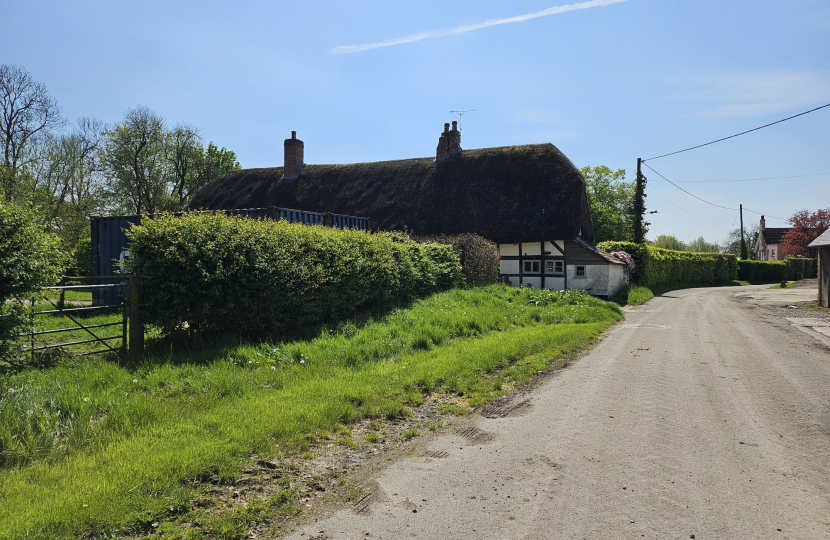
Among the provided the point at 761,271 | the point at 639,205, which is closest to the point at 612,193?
the point at 761,271

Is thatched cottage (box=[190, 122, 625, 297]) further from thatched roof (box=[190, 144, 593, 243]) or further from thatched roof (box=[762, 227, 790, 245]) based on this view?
thatched roof (box=[762, 227, 790, 245])

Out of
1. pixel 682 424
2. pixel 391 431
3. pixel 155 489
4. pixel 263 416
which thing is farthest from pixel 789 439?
pixel 155 489

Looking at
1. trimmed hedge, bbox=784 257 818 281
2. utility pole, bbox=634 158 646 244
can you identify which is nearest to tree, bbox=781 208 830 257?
trimmed hedge, bbox=784 257 818 281

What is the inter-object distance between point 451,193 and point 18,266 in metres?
22.6

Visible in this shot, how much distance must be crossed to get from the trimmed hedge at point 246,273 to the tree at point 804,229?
65.5 m

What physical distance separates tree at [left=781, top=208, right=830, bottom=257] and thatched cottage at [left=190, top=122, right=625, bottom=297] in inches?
1830

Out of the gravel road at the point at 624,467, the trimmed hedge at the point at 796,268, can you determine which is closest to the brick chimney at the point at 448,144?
the gravel road at the point at 624,467

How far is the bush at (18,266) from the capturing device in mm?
6164

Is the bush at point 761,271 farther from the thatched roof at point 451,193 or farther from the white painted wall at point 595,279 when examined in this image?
the white painted wall at point 595,279

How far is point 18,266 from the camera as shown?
20.4 feet

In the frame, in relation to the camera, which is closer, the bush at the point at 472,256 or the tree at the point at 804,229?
the bush at the point at 472,256

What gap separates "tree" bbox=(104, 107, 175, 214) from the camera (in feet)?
135

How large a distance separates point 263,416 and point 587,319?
37.5 feet

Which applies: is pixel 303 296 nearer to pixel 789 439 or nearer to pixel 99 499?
pixel 99 499
